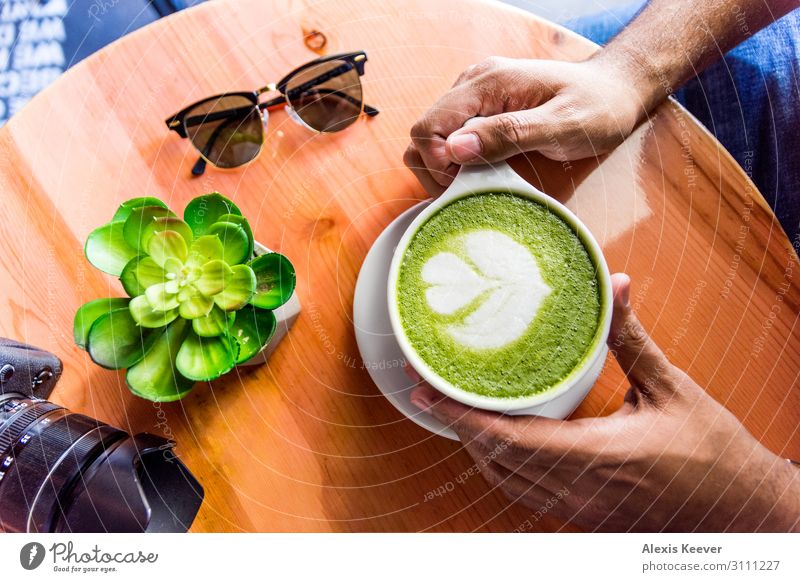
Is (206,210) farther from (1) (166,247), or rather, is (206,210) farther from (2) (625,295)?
(2) (625,295)

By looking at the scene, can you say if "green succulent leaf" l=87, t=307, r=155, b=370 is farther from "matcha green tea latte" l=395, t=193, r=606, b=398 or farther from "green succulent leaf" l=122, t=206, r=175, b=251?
"matcha green tea latte" l=395, t=193, r=606, b=398

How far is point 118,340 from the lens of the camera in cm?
36

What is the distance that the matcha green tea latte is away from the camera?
36cm

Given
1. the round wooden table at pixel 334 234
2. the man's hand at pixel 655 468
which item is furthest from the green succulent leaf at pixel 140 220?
the man's hand at pixel 655 468

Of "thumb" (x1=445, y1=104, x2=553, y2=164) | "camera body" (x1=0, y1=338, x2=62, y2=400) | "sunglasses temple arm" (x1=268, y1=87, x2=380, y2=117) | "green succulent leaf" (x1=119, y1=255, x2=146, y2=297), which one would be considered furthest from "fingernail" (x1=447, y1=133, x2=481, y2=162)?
"camera body" (x1=0, y1=338, x2=62, y2=400)

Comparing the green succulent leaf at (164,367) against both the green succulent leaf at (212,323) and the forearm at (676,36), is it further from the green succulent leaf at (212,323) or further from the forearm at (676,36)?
the forearm at (676,36)

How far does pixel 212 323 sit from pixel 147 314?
0.04 m

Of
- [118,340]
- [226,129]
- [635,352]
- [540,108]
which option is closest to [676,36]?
[540,108]

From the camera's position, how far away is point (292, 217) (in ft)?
1.48

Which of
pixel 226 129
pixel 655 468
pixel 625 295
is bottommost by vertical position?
pixel 655 468

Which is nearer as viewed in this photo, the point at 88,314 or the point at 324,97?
the point at 88,314

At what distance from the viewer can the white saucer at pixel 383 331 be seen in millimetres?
403
